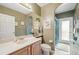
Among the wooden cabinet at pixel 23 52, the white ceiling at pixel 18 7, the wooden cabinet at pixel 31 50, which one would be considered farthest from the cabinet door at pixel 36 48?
the white ceiling at pixel 18 7

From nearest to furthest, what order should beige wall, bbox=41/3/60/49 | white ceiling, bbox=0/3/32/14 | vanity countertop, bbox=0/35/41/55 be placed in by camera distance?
vanity countertop, bbox=0/35/41/55, white ceiling, bbox=0/3/32/14, beige wall, bbox=41/3/60/49

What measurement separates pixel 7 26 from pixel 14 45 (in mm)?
327

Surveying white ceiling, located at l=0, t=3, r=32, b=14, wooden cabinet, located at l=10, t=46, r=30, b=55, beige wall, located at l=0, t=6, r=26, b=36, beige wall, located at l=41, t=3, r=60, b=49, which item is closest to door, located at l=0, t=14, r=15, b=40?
beige wall, located at l=0, t=6, r=26, b=36

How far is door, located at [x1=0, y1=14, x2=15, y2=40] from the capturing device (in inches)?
60.0

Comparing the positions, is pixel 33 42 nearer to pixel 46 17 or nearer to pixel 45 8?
pixel 46 17

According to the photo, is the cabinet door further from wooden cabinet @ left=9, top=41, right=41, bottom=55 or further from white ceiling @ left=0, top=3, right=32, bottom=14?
white ceiling @ left=0, top=3, right=32, bottom=14

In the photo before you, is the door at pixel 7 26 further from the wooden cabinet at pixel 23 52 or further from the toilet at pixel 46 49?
the toilet at pixel 46 49

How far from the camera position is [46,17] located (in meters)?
1.67

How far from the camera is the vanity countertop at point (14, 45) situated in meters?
1.43

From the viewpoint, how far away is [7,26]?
1.56 m

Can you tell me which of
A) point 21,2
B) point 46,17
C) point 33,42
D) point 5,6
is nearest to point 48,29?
point 46,17

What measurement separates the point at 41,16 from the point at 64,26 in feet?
1.41

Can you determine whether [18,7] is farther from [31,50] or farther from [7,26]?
[31,50]

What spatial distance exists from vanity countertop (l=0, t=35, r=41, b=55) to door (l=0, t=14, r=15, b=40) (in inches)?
4.9
